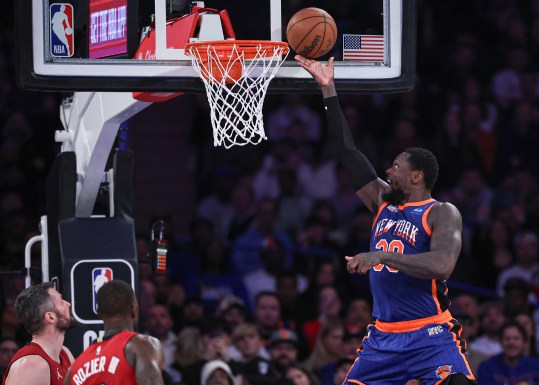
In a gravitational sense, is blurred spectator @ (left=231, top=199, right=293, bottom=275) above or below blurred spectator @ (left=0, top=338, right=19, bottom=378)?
above

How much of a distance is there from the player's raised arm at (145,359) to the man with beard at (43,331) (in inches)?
30.7

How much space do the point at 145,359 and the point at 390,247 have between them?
1.71 meters

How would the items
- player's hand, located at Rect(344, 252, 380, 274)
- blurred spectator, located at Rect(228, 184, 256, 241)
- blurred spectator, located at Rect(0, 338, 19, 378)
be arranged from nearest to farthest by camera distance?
1. player's hand, located at Rect(344, 252, 380, 274)
2. blurred spectator, located at Rect(0, 338, 19, 378)
3. blurred spectator, located at Rect(228, 184, 256, 241)

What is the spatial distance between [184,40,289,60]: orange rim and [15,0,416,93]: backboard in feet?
0.33

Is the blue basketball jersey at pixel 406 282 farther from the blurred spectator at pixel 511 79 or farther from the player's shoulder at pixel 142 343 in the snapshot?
the blurred spectator at pixel 511 79

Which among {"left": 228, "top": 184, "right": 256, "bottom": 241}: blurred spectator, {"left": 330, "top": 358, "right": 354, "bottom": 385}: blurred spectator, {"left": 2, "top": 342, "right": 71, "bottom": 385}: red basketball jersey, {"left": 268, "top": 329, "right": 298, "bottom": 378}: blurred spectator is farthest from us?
{"left": 228, "top": 184, "right": 256, "bottom": 241}: blurred spectator

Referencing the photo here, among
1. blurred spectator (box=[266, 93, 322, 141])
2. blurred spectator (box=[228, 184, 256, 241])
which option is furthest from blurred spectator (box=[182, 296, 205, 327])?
blurred spectator (box=[266, 93, 322, 141])

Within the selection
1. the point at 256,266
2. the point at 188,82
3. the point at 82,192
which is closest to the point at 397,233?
the point at 188,82

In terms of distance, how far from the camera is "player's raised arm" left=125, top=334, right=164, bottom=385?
5788 mm

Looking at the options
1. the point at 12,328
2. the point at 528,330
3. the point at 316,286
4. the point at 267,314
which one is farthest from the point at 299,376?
the point at 12,328

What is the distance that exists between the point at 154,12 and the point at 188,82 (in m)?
0.51

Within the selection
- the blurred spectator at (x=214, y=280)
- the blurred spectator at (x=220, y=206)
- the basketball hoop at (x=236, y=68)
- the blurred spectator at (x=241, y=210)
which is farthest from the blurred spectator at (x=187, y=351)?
the basketball hoop at (x=236, y=68)

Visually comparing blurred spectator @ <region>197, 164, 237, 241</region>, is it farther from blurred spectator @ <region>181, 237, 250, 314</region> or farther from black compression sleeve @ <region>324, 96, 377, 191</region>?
black compression sleeve @ <region>324, 96, 377, 191</region>

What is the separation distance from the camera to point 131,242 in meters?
8.22
